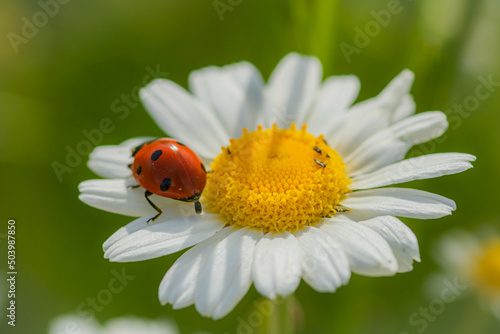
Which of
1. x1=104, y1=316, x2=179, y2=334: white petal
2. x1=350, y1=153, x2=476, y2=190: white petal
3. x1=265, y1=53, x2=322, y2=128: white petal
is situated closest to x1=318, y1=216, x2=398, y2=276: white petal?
x1=350, y1=153, x2=476, y2=190: white petal

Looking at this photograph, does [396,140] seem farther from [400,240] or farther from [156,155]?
[156,155]

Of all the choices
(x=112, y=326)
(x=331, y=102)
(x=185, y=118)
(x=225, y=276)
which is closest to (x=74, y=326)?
(x=112, y=326)

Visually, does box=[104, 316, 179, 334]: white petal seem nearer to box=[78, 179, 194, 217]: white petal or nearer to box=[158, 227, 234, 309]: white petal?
box=[78, 179, 194, 217]: white petal

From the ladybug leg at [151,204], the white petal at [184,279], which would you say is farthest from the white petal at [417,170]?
the ladybug leg at [151,204]

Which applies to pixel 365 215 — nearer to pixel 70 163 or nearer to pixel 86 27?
pixel 70 163

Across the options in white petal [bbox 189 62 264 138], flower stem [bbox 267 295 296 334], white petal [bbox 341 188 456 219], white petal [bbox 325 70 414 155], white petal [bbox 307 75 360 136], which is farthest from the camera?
white petal [bbox 189 62 264 138]

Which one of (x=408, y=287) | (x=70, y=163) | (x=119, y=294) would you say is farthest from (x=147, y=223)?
(x=408, y=287)
